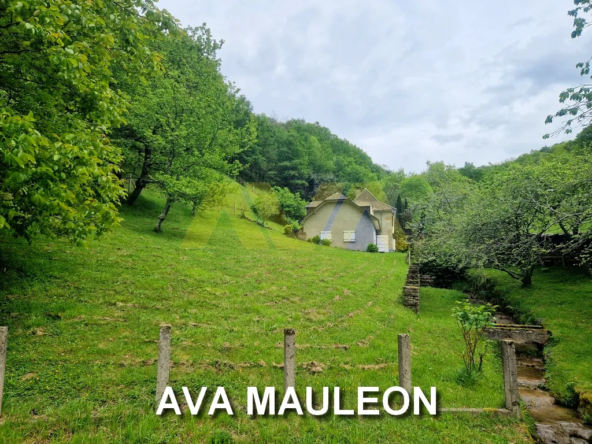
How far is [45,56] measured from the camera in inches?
262

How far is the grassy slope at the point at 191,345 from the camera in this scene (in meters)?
5.09

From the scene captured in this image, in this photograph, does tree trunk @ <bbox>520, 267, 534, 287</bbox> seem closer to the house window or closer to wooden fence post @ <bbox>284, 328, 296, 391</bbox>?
wooden fence post @ <bbox>284, 328, 296, 391</bbox>

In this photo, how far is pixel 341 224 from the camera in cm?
3978

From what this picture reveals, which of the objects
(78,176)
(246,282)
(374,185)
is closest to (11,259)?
(78,176)

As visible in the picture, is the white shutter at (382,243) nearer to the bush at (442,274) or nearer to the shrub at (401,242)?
the shrub at (401,242)

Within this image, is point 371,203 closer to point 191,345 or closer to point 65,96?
point 191,345

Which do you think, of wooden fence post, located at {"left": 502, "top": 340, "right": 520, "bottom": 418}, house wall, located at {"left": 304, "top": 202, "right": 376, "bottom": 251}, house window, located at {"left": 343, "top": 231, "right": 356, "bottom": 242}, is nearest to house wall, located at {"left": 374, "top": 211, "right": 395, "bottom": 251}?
house wall, located at {"left": 304, "top": 202, "right": 376, "bottom": 251}

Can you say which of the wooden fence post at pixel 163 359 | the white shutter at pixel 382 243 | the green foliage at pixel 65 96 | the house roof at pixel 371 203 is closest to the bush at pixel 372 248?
the white shutter at pixel 382 243

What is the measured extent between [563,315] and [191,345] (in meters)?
14.9

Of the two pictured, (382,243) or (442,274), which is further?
(382,243)

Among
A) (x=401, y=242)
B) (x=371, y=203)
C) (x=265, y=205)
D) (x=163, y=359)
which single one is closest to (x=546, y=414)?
(x=163, y=359)

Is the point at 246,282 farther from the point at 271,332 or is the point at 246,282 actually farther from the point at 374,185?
the point at 374,185

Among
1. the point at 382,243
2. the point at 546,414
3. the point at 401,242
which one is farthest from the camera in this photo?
the point at 401,242

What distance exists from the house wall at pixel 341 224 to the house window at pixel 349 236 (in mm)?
349
